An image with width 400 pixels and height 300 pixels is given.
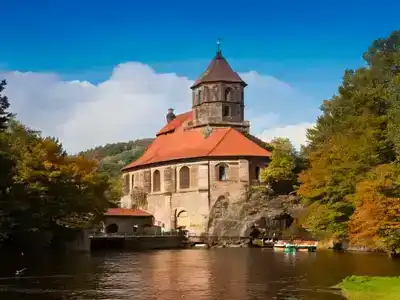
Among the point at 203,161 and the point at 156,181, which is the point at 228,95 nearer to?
the point at 203,161

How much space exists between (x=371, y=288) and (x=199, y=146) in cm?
6679

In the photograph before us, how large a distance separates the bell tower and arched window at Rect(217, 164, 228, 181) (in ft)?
33.4

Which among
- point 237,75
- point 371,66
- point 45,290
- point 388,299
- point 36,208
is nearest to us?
point 388,299

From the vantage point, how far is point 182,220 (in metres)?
92.1

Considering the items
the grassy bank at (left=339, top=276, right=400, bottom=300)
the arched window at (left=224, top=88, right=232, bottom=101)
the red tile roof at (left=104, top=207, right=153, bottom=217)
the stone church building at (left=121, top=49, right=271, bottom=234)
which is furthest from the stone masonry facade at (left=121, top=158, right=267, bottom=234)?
the grassy bank at (left=339, top=276, right=400, bottom=300)

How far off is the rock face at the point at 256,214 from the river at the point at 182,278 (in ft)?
101

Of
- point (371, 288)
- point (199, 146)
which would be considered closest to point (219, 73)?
point (199, 146)

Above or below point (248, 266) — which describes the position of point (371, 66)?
above

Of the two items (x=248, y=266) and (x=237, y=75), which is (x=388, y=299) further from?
(x=237, y=75)

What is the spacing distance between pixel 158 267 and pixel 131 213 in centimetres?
4887

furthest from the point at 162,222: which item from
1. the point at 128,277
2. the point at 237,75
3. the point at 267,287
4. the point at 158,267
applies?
the point at 267,287

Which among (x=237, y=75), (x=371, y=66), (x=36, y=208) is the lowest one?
(x=36, y=208)

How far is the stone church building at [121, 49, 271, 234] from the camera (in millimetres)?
88625

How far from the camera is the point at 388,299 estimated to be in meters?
24.3
